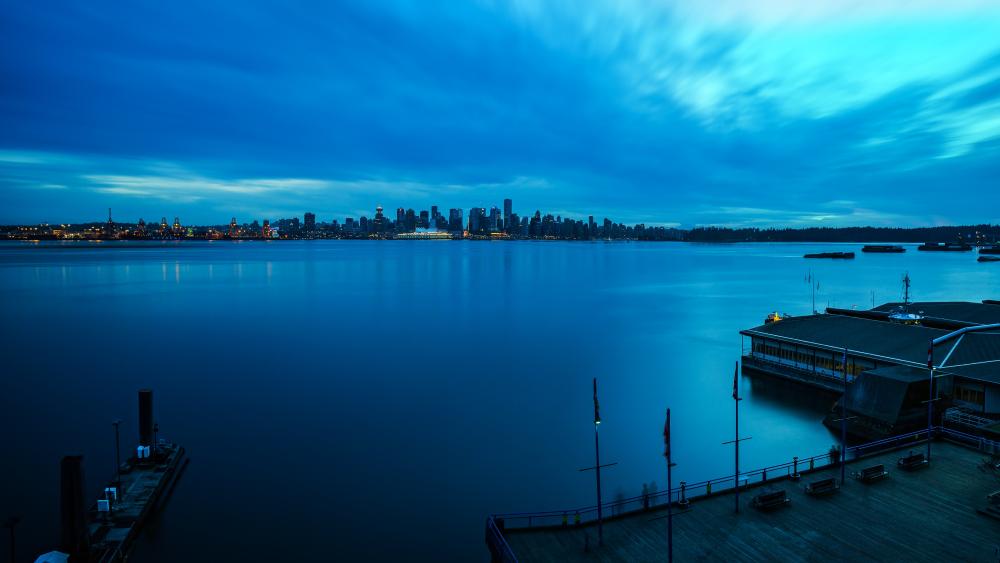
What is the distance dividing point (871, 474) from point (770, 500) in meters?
4.20

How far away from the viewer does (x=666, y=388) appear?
36594 millimetres

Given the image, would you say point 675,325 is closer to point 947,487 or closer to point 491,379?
point 491,379

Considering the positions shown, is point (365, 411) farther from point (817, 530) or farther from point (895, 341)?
point (895, 341)

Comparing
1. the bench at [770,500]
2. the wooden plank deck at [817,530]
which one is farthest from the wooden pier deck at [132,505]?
the bench at [770,500]

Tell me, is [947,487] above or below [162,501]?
above

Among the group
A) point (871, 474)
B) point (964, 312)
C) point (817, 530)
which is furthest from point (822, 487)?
point (964, 312)

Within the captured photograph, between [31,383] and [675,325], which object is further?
[675,325]

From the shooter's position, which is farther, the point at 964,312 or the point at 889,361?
the point at 964,312

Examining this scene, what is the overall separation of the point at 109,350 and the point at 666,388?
4300cm

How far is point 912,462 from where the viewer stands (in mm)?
17953

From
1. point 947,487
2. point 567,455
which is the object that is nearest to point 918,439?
point 947,487

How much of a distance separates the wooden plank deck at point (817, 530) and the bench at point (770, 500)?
0.18m

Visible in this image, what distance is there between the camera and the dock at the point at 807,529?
13.3m

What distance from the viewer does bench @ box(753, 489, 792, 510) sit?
50.1ft
